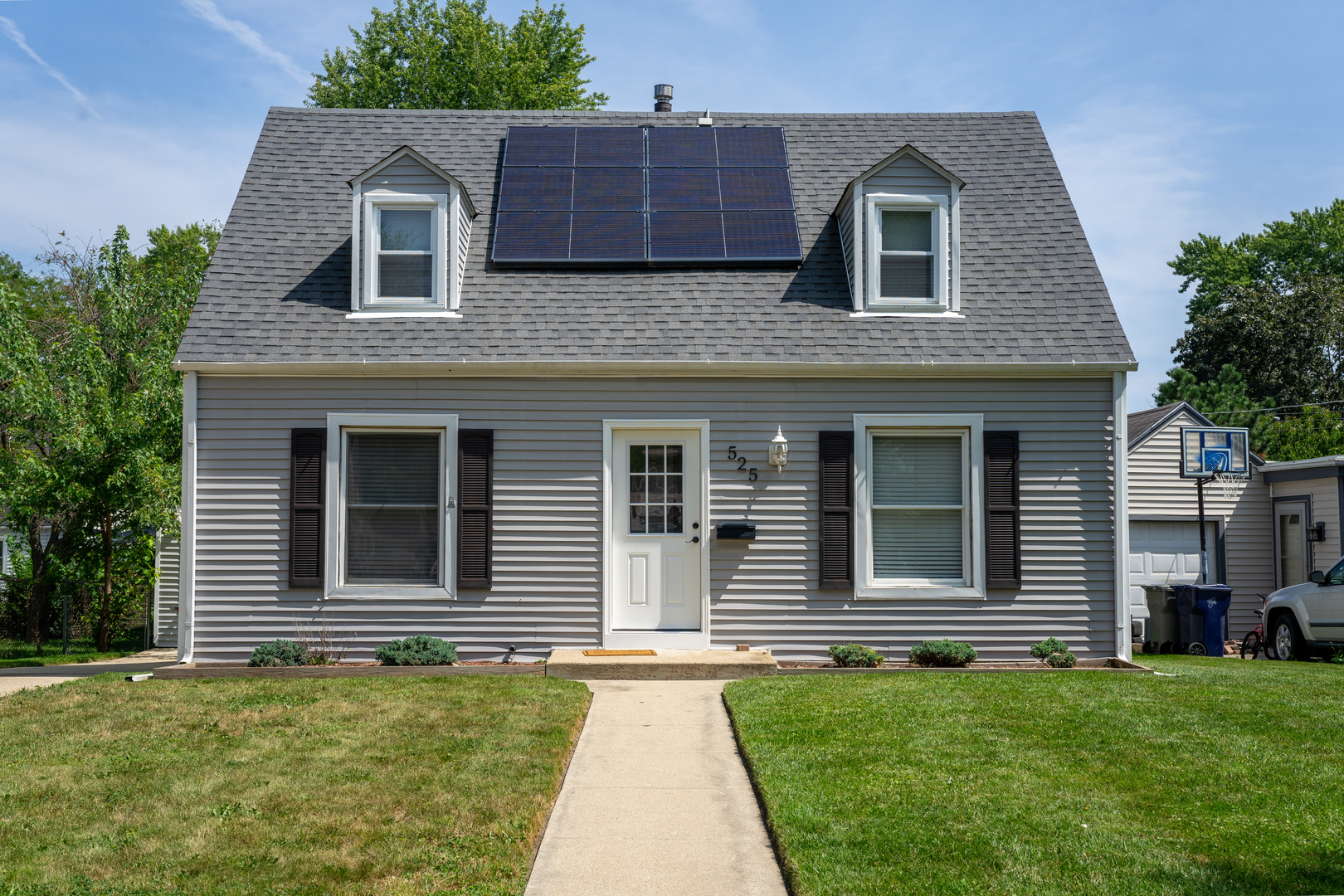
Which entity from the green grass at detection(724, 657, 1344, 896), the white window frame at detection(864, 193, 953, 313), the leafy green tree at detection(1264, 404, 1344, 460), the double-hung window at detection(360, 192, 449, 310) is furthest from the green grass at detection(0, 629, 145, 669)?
the leafy green tree at detection(1264, 404, 1344, 460)

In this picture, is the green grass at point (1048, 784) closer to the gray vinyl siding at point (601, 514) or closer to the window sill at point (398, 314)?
the gray vinyl siding at point (601, 514)

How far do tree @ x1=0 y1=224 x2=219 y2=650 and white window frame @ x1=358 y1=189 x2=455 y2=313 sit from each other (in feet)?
18.3

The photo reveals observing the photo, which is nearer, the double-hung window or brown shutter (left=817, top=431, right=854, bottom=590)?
brown shutter (left=817, top=431, right=854, bottom=590)

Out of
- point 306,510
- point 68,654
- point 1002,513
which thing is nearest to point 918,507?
point 1002,513

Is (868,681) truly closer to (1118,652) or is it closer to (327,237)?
(1118,652)

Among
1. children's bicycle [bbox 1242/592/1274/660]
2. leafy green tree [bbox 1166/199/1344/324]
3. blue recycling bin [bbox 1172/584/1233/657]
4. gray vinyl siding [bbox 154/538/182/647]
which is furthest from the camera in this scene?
leafy green tree [bbox 1166/199/1344/324]

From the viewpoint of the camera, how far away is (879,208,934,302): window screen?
10781 millimetres

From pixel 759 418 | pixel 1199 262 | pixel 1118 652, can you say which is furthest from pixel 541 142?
pixel 1199 262

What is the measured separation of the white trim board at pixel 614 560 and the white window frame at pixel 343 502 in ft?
4.85

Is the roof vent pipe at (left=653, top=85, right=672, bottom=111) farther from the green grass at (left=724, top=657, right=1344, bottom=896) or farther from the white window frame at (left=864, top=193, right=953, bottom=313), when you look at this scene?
the green grass at (left=724, top=657, right=1344, bottom=896)

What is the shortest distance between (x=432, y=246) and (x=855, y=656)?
19.6ft

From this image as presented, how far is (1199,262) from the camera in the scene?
4650cm

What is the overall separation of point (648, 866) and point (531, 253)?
25.5 feet

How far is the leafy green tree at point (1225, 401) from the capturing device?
96.6 ft
